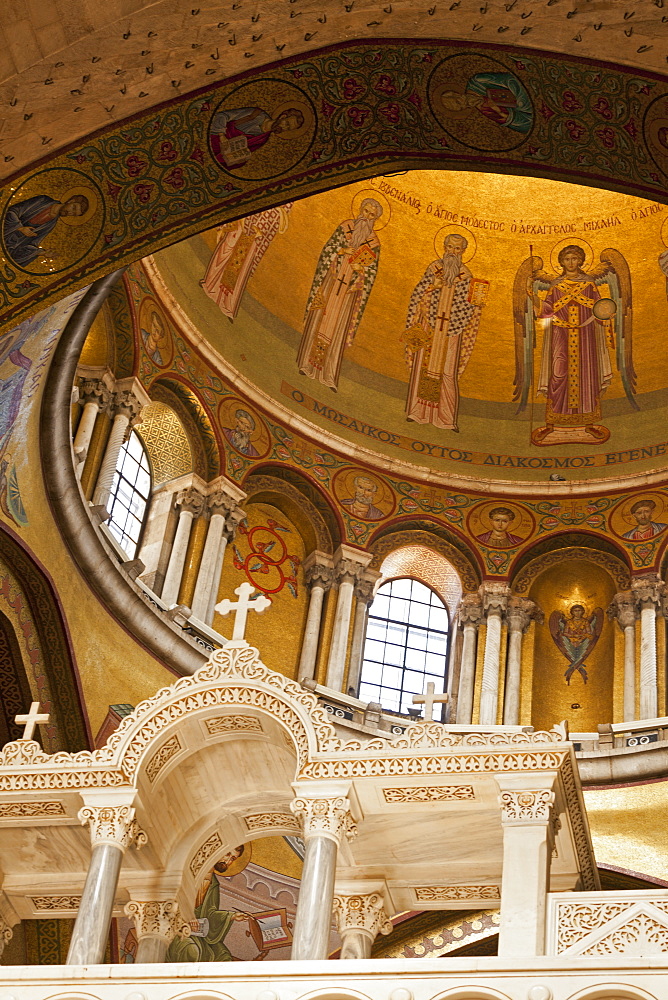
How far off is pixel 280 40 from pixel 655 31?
238 cm

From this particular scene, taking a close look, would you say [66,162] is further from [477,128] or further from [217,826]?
[217,826]

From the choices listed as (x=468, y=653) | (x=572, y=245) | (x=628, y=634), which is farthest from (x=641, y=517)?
(x=572, y=245)

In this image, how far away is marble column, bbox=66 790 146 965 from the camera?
10336 mm

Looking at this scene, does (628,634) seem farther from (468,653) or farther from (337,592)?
(337,592)

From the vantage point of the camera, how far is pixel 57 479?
15.8 metres

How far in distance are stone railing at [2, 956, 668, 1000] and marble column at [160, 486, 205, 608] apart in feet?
26.5

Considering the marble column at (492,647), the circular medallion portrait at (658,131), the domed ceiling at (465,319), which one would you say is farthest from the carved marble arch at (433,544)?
the circular medallion portrait at (658,131)

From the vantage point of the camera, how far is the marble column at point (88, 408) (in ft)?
56.3

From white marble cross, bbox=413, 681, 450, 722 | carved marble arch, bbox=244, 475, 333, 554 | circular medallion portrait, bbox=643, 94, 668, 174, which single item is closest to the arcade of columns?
carved marble arch, bbox=244, 475, 333, 554

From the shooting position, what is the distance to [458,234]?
21812mm

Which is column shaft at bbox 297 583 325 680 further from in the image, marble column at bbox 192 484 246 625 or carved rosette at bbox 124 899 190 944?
carved rosette at bbox 124 899 190 944

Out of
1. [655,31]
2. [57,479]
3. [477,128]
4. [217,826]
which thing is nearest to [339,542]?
[57,479]

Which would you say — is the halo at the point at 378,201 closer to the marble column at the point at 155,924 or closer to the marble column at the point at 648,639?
the marble column at the point at 648,639

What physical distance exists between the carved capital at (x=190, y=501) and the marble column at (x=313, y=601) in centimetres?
168
